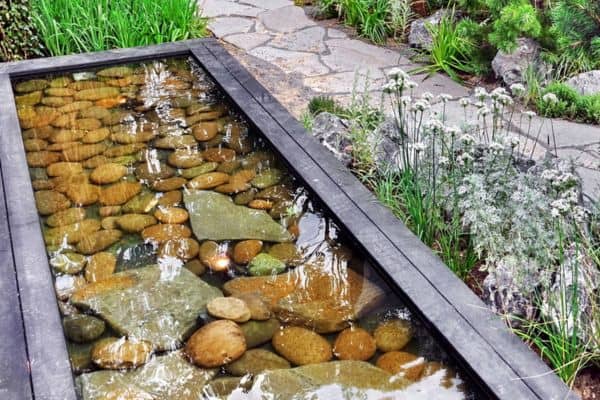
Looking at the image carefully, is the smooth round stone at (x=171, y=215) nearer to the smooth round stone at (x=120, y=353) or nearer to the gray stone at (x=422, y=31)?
the smooth round stone at (x=120, y=353)

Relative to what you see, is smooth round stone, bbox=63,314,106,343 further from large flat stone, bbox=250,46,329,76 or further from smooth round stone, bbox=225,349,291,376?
large flat stone, bbox=250,46,329,76

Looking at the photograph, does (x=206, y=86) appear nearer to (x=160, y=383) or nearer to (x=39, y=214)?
(x=39, y=214)

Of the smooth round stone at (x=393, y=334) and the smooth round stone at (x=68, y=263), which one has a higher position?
the smooth round stone at (x=393, y=334)

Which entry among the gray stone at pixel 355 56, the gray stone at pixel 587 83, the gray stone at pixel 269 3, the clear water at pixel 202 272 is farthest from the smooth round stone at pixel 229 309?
the gray stone at pixel 269 3

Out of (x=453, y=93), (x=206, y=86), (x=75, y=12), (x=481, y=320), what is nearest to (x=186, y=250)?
(x=481, y=320)

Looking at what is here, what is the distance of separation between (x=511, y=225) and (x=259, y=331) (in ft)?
3.19

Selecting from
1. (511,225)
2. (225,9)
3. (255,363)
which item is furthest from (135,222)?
(225,9)

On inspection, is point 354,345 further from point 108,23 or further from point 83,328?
point 108,23

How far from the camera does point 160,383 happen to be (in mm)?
2135

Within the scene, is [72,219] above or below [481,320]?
below

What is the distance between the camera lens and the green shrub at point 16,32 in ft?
14.6

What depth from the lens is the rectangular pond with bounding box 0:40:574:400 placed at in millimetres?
2090

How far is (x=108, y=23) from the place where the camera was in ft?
15.3

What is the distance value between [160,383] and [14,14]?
3172 mm
